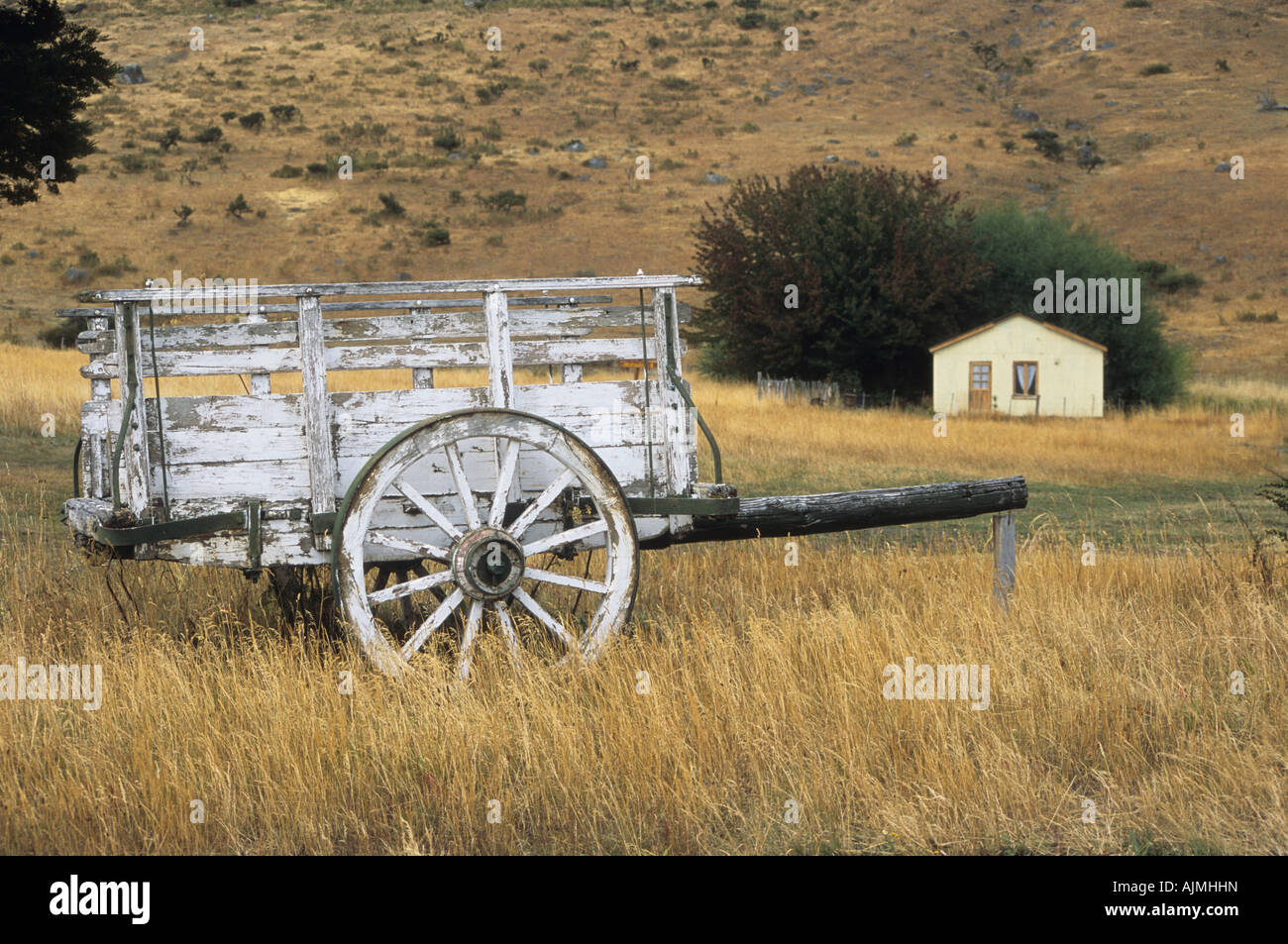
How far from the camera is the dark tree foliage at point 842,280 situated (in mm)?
32562

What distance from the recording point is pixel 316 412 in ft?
17.4

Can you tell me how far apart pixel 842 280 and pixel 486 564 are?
1131 inches

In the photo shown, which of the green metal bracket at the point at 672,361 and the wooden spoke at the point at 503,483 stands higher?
the green metal bracket at the point at 672,361

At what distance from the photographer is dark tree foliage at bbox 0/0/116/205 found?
14.1 m

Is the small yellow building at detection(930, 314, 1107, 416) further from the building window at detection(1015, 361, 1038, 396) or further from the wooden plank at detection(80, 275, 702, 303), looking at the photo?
the wooden plank at detection(80, 275, 702, 303)

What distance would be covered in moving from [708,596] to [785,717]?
8.99 ft

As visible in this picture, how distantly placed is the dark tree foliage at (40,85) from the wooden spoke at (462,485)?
37.3 feet

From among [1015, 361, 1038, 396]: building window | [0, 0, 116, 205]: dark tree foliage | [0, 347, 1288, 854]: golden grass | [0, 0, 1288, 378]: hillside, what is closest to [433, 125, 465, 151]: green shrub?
[0, 0, 1288, 378]: hillside

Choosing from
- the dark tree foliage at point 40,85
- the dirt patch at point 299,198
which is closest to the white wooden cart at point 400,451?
the dark tree foliage at point 40,85

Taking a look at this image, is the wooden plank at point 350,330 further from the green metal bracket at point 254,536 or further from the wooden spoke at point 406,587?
the wooden spoke at point 406,587

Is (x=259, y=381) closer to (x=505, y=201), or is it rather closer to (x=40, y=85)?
(x=40, y=85)

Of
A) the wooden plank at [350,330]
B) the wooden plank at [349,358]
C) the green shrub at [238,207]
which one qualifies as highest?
the green shrub at [238,207]

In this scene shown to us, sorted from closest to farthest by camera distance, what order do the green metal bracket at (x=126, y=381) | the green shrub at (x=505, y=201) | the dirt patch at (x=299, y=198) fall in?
→ the green metal bracket at (x=126, y=381)
the dirt patch at (x=299, y=198)
the green shrub at (x=505, y=201)

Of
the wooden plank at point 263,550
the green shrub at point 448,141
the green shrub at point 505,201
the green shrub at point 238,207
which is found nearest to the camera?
the wooden plank at point 263,550
